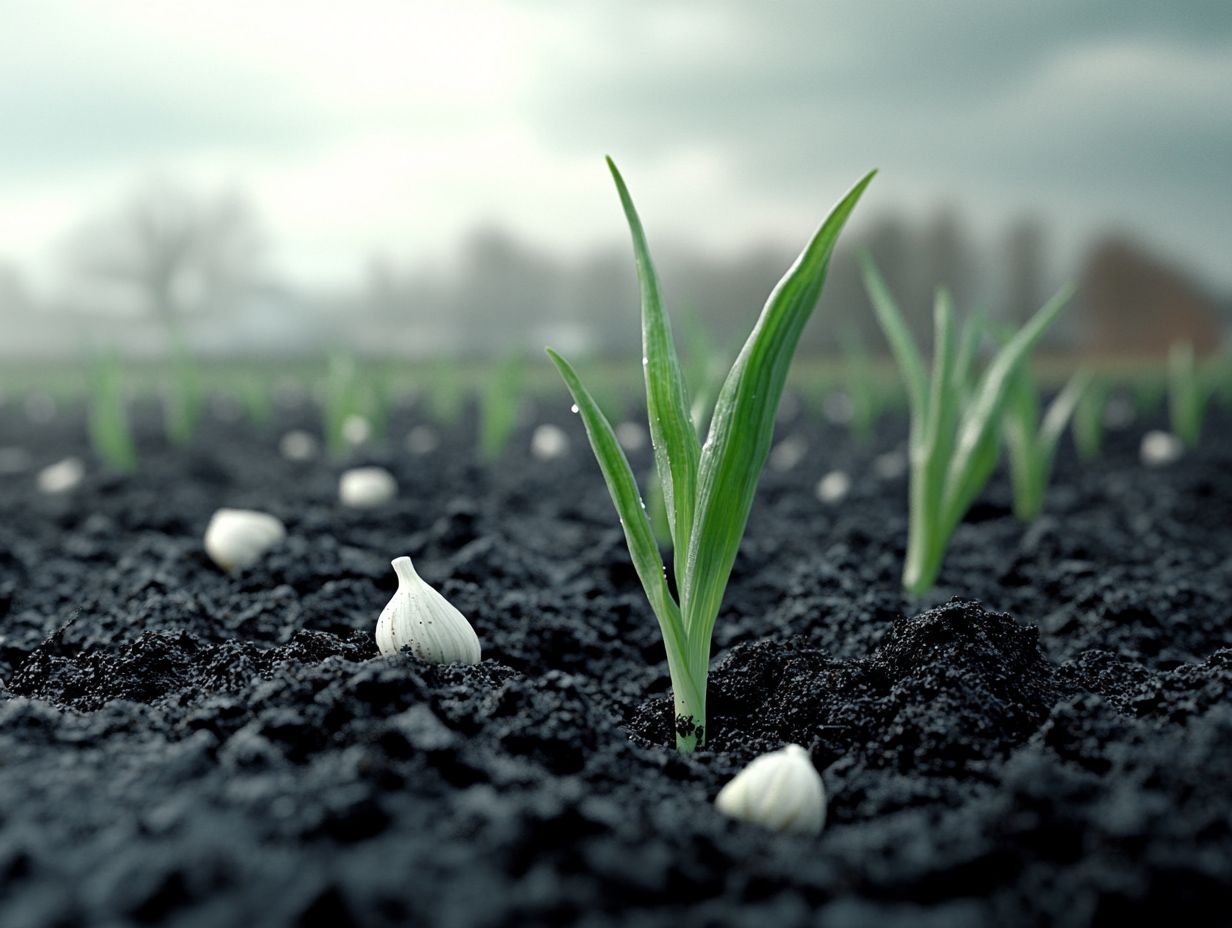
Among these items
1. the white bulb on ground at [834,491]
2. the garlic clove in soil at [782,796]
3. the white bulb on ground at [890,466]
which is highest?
the garlic clove in soil at [782,796]

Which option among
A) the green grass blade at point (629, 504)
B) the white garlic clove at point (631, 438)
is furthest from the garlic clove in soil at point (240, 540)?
the white garlic clove at point (631, 438)

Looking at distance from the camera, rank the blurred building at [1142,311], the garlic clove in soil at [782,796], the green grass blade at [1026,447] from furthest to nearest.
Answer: the blurred building at [1142,311], the green grass blade at [1026,447], the garlic clove in soil at [782,796]

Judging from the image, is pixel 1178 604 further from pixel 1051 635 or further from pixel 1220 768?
pixel 1220 768

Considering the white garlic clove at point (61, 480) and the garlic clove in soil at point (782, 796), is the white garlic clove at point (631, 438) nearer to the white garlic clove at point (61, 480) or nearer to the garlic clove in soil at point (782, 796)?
the white garlic clove at point (61, 480)

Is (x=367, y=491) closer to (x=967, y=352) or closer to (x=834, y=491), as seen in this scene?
(x=834, y=491)

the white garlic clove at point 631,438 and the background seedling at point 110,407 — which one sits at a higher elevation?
the background seedling at point 110,407

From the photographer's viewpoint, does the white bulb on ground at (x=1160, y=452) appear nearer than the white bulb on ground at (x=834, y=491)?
No

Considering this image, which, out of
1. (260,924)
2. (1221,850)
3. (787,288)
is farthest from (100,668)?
(1221,850)
